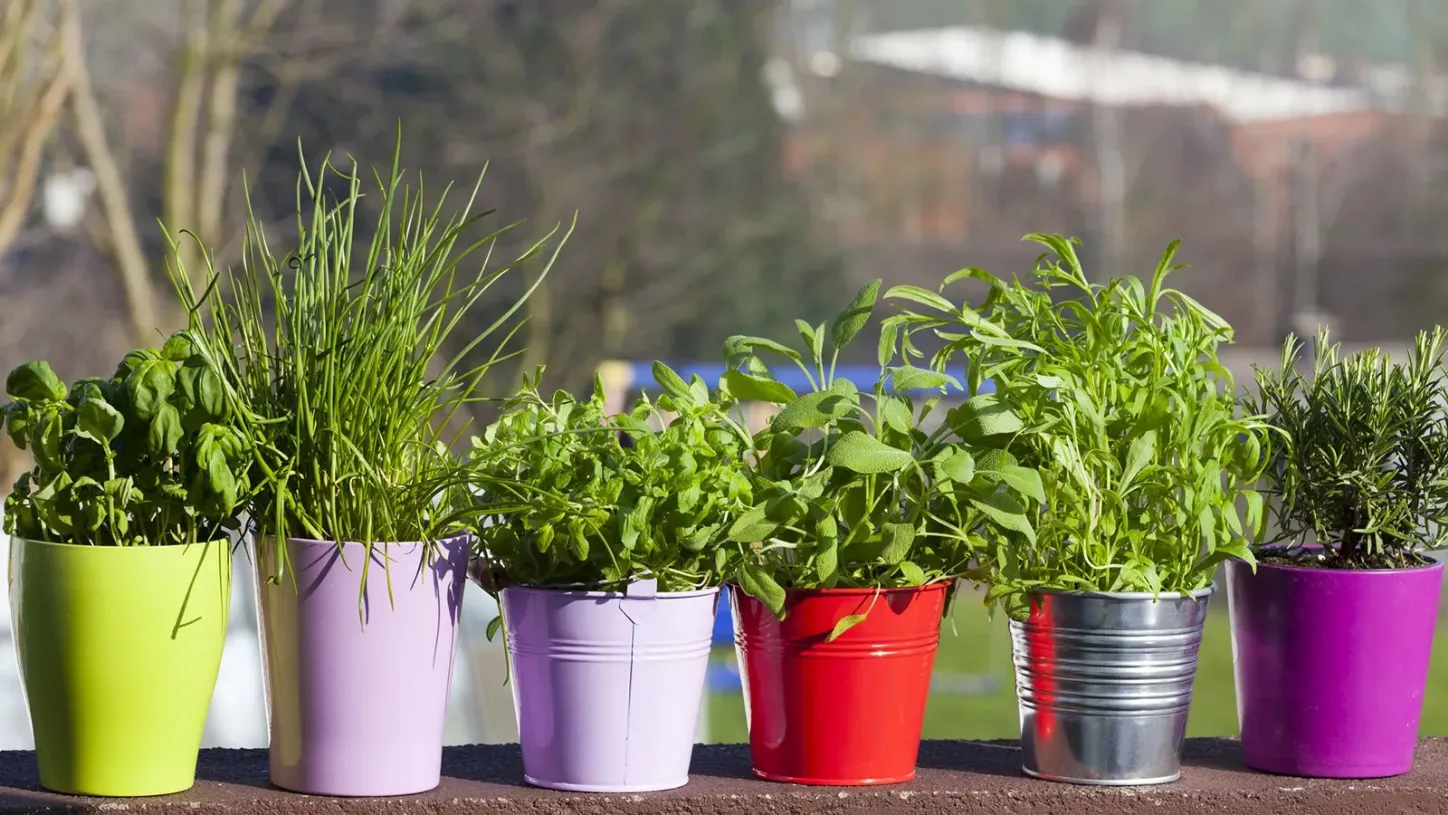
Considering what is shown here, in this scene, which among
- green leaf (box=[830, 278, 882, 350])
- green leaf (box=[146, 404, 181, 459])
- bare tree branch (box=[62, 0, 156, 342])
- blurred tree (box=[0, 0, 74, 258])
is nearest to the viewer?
green leaf (box=[146, 404, 181, 459])

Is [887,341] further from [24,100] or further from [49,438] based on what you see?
[24,100]

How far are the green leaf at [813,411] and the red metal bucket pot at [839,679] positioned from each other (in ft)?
0.34

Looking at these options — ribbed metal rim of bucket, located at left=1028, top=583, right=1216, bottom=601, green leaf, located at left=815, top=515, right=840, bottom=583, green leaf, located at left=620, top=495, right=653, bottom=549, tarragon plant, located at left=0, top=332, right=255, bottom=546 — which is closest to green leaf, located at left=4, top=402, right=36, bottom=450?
tarragon plant, located at left=0, top=332, right=255, bottom=546

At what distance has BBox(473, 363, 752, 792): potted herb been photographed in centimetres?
93

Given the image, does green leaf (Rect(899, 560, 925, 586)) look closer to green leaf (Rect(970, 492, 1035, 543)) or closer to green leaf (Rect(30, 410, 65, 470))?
green leaf (Rect(970, 492, 1035, 543))

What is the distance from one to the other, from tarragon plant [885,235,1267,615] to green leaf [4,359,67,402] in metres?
0.52

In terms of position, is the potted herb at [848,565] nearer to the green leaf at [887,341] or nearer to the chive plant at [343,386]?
the green leaf at [887,341]

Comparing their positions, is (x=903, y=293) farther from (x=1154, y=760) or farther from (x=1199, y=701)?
(x=1199, y=701)

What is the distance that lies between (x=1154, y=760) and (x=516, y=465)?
45cm

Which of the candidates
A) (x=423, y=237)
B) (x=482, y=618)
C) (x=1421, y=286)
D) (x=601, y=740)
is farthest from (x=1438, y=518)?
(x=1421, y=286)

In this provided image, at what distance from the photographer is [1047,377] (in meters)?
0.94

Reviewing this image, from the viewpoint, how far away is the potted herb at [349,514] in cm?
92

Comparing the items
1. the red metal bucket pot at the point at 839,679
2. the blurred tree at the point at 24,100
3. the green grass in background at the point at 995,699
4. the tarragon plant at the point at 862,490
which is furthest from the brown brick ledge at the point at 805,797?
the green grass in background at the point at 995,699

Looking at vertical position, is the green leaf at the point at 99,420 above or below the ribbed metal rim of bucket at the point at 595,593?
above
